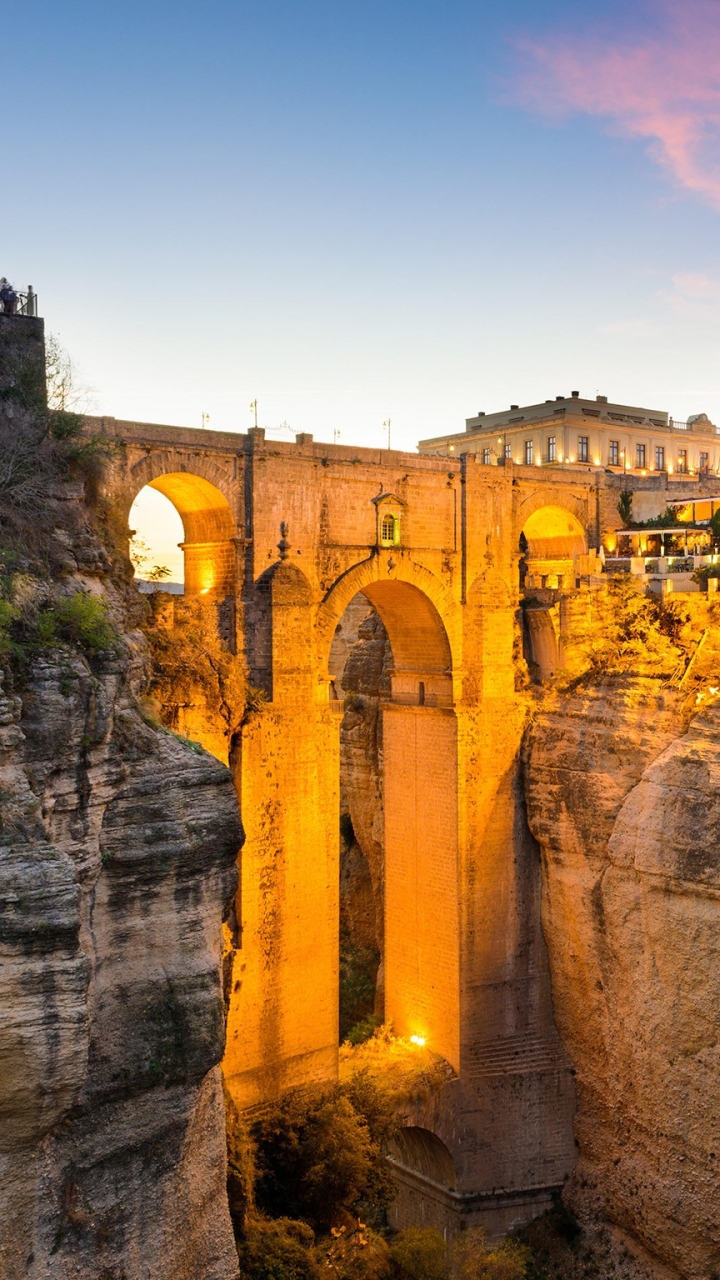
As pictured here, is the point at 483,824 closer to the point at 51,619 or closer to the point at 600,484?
the point at 600,484

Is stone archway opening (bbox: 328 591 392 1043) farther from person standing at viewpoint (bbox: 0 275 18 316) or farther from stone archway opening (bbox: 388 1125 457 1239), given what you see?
person standing at viewpoint (bbox: 0 275 18 316)

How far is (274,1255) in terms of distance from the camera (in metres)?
16.1

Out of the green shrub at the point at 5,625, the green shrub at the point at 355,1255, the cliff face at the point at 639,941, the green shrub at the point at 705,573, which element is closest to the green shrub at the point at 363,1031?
the cliff face at the point at 639,941

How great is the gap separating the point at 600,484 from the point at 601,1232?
57.8 ft

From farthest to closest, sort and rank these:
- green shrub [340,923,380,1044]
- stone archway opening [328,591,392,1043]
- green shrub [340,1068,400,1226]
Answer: stone archway opening [328,591,392,1043]
green shrub [340,923,380,1044]
green shrub [340,1068,400,1226]

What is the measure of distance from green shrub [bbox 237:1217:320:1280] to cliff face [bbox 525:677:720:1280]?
7748 mm

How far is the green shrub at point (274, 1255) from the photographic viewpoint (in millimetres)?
15922

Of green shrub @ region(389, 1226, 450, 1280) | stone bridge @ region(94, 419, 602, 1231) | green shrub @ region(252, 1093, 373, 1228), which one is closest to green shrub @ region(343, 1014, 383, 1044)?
stone bridge @ region(94, 419, 602, 1231)

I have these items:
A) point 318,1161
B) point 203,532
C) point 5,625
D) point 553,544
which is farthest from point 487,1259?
point 553,544

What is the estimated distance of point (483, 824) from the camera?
80.5 feet

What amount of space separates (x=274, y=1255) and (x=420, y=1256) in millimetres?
3771

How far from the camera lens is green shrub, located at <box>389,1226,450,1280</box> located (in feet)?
60.9

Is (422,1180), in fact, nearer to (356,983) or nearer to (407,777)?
(356,983)

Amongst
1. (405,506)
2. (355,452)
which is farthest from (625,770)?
(355,452)
